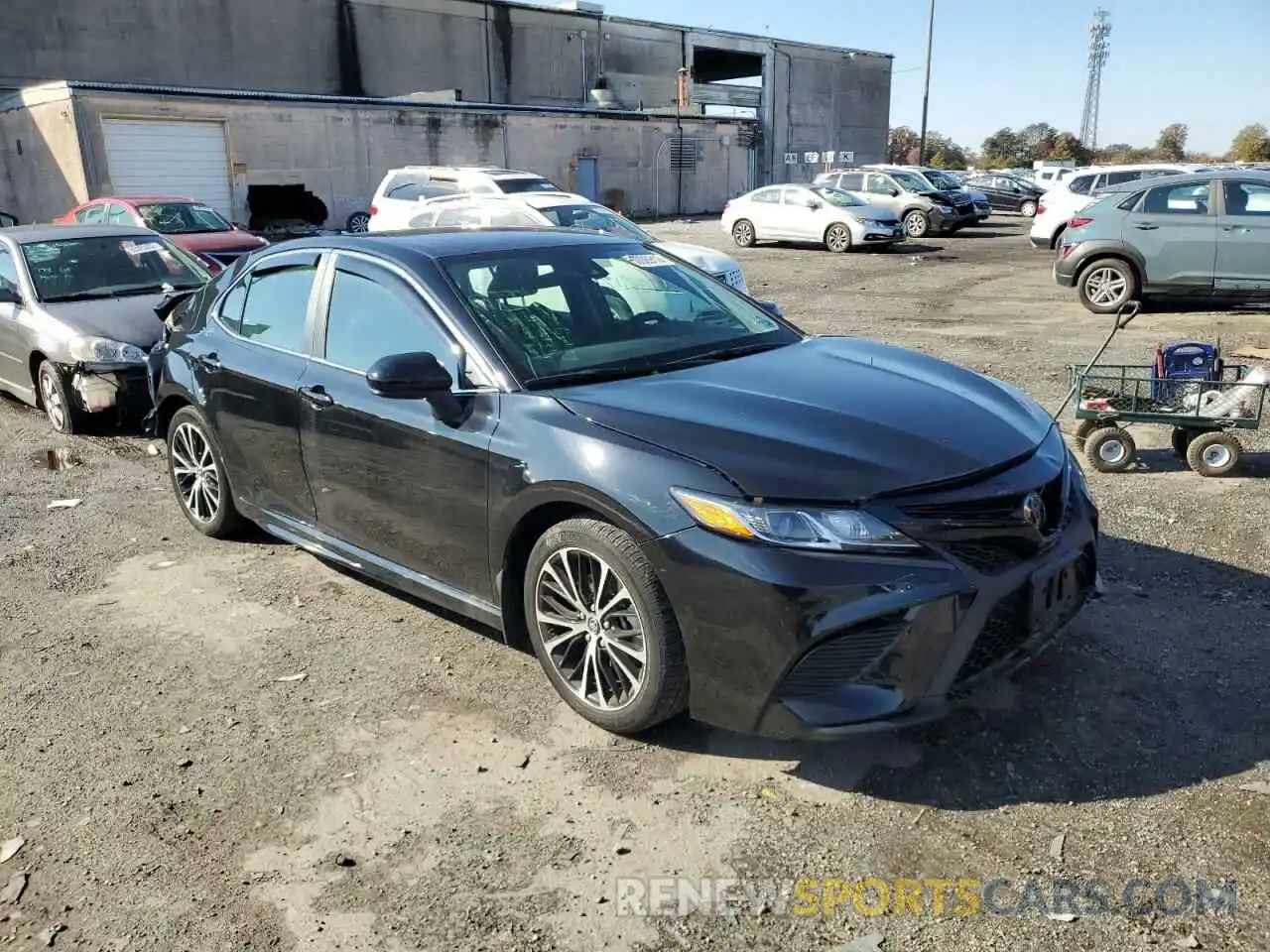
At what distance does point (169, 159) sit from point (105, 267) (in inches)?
784

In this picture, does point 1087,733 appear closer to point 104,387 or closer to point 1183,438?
point 1183,438

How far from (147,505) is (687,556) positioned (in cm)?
445

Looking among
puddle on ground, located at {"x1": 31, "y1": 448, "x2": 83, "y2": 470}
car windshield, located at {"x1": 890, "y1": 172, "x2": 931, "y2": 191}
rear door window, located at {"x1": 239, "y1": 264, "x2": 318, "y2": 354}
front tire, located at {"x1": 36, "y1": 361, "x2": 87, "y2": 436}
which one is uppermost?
car windshield, located at {"x1": 890, "y1": 172, "x2": 931, "y2": 191}

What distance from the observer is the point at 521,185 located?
846 inches

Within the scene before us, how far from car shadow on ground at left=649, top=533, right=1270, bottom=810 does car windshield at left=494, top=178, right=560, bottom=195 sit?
59.9ft

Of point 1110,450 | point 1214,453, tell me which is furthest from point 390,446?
point 1214,453

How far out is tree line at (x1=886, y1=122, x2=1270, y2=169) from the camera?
66562 mm

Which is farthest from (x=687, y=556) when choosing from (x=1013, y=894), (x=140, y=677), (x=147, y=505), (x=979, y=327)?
(x=979, y=327)

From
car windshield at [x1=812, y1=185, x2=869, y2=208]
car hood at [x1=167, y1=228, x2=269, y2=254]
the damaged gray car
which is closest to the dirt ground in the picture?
the damaged gray car

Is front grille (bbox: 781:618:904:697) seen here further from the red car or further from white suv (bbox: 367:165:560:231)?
white suv (bbox: 367:165:560:231)

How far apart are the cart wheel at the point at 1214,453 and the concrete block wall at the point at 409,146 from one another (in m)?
25.3

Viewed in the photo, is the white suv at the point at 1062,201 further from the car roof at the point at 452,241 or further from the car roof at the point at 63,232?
the car roof at the point at 452,241

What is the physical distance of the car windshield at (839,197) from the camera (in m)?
23.8

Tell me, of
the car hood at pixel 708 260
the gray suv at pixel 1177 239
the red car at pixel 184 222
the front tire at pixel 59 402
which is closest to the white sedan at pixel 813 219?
the gray suv at pixel 1177 239
